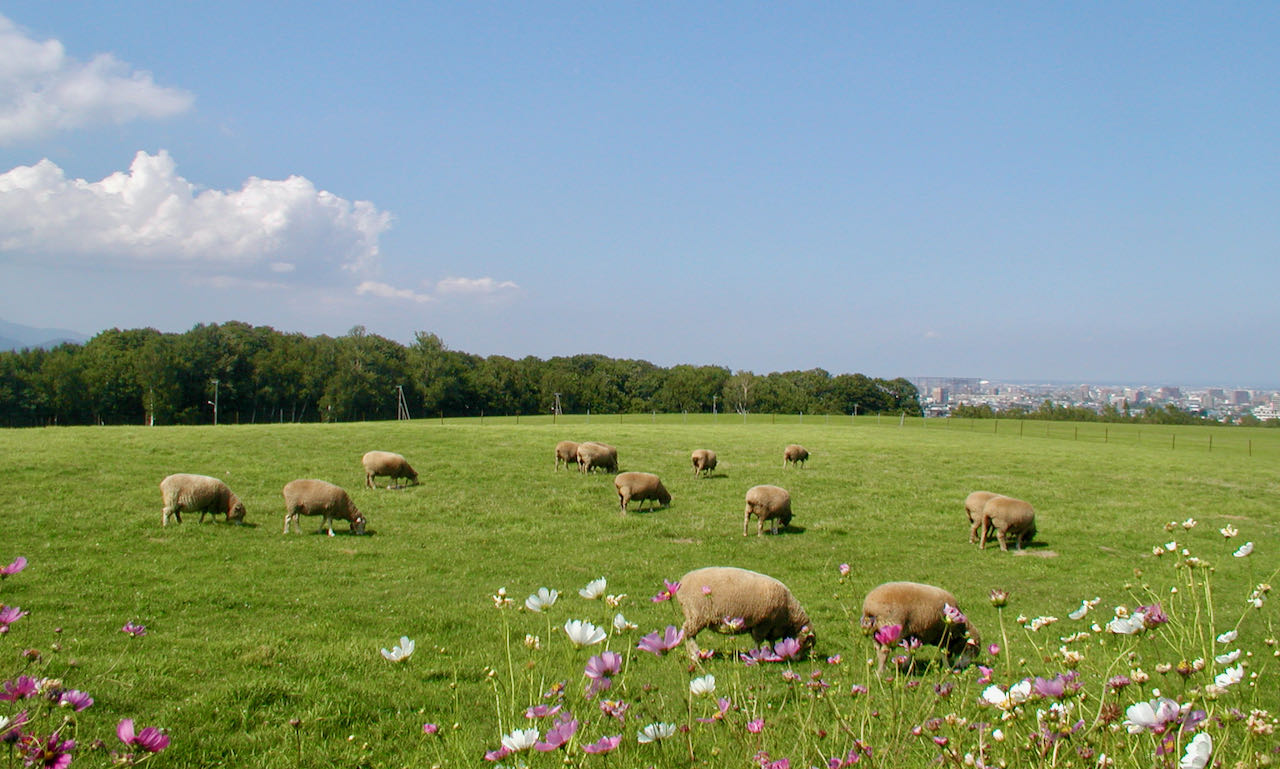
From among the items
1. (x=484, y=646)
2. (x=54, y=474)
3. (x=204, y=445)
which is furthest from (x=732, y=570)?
(x=204, y=445)

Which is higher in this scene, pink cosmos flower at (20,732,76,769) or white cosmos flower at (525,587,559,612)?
white cosmos flower at (525,587,559,612)

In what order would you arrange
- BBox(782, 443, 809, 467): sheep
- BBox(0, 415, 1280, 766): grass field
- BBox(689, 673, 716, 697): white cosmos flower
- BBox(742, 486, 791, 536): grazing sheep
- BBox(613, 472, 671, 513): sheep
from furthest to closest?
BBox(782, 443, 809, 467): sheep, BBox(613, 472, 671, 513): sheep, BBox(742, 486, 791, 536): grazing sheep, BBox(0, 415, 1280, 766): grass field, BBox(689, 673, 716, 697): white cosmos flower

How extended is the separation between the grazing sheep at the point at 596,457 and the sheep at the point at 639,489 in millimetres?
6172

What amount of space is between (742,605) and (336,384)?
102 m

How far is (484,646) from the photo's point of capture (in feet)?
A: 31.4

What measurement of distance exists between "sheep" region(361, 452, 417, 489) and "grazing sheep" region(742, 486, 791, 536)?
13.2m

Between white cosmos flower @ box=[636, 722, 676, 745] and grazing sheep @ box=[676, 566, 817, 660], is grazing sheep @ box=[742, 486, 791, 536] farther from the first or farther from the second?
white cosmos flower @ box=[636, 722, 676, 745]

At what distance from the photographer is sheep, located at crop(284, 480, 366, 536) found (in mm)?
18766

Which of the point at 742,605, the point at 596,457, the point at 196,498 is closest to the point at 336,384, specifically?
the point at 596,457

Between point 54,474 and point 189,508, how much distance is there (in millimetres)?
8802

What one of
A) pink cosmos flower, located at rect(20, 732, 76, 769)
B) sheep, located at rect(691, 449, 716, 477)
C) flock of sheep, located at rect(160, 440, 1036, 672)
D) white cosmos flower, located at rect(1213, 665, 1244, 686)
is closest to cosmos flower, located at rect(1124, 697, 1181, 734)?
white cosmos flower, located at rect(1213, 665, 1244, 686)

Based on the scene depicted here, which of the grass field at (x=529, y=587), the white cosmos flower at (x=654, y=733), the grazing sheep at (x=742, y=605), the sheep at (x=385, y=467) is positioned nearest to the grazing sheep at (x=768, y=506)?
the grass field at (x=529, y=587)

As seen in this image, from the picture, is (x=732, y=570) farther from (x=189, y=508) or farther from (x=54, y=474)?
(x=54, y=474)

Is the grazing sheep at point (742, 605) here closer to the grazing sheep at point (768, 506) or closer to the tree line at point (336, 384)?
the grazing sheep at point (768, 506)
